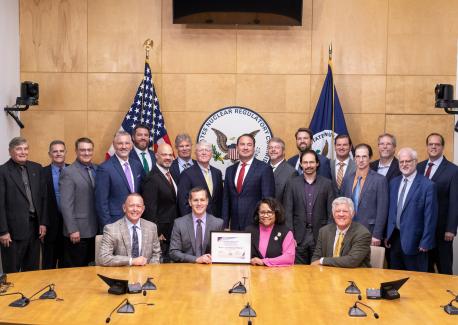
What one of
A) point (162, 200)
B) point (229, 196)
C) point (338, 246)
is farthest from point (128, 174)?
point (338, 246)

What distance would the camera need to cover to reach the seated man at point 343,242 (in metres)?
5.30

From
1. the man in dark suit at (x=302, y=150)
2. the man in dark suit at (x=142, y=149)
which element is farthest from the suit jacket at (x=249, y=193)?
the man in dark suit at (x=142, y=149)

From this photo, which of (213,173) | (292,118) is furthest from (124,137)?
(292,118)

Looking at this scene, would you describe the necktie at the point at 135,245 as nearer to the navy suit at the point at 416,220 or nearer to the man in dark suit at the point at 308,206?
the man in dark suit at the point at 308,206

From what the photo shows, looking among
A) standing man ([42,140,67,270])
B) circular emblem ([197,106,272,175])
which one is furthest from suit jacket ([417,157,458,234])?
standing man ([42,140,67,270])

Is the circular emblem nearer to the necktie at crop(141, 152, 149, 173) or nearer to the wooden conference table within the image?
the necktie at crop(141, 152, 149, 173)

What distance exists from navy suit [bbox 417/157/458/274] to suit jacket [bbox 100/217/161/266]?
2902mm

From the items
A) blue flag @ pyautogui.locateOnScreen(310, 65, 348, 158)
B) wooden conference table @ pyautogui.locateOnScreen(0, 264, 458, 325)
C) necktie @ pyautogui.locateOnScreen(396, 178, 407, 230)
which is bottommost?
wooden conference table @ pyautogui.locateOnScreen(0, 264, 458, 325)

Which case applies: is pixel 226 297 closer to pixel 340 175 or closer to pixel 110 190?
pixel 110 190

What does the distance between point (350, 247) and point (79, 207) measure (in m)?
2.65

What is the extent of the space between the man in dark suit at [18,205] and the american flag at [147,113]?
1.61m

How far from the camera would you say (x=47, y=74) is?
8500 mm

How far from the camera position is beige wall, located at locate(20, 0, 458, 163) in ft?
27.4

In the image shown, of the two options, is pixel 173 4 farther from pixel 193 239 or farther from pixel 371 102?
pixel 193 239
